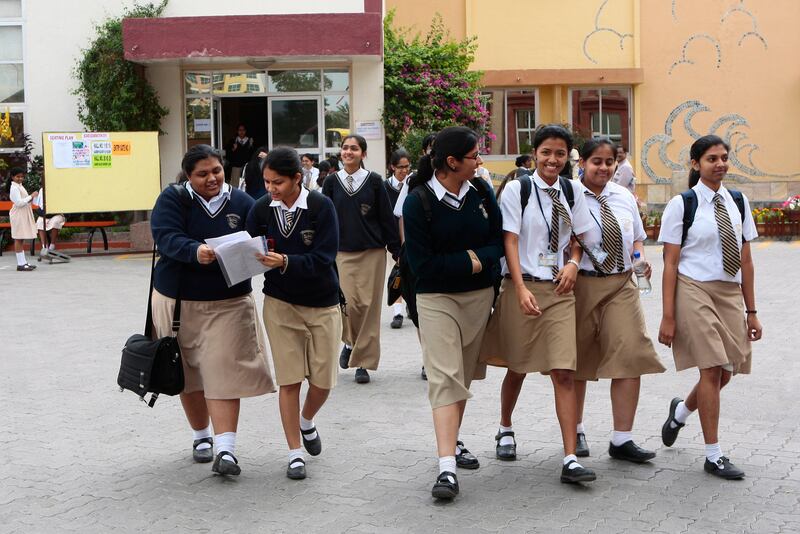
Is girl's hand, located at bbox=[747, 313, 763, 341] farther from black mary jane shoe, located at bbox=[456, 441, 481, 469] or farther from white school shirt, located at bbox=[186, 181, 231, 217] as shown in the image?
white school shirt, located at bbox=[186, 181, 231, 217]

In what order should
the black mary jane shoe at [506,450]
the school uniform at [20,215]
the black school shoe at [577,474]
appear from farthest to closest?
the school uniform at [20,215]
the black mary jane shoe at [506,450]
the black school shoe at [577,474]

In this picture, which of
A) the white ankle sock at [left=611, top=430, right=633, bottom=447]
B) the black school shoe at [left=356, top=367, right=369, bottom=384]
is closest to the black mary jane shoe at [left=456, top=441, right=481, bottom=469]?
the white ankle sock at [left=611, top=430, right=633, bottom=447]

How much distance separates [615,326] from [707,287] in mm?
529

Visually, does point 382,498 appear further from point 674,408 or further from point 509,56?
point 509,56

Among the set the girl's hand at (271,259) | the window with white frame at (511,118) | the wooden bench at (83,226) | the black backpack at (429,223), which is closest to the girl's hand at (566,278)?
the black backpack at (429,223)

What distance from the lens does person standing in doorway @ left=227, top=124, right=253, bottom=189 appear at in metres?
21.3

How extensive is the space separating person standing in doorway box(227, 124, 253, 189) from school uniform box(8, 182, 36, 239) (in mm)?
4493

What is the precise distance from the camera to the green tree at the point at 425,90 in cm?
2123

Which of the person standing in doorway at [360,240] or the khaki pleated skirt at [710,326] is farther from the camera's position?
the person standing in doorway at [360,240]

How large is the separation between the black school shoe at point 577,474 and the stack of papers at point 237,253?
1.88 metres

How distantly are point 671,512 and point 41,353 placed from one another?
665cm

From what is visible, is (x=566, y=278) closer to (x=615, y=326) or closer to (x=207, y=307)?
(x=615, y=326)

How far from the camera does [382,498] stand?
5449mm

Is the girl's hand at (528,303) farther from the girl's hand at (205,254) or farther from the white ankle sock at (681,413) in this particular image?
the girl's hand at (205,254)
